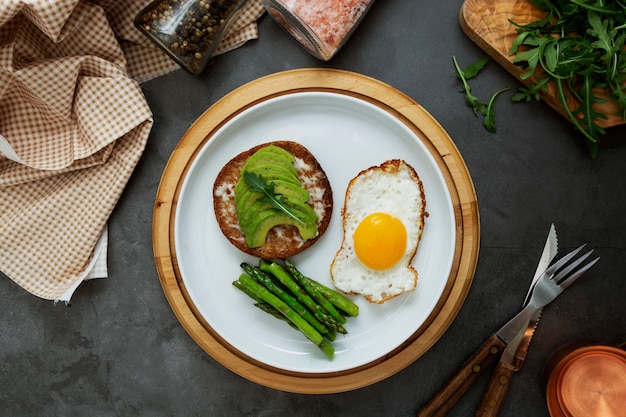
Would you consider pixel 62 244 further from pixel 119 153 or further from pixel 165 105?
pixel 165 105

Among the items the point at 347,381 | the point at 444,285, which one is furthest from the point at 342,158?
the point at 347,381

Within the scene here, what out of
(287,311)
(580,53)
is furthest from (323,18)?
(287,311)

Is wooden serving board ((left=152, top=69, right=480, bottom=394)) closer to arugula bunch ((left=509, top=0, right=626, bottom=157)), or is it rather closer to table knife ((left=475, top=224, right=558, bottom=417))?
table knife ((left=475, top=224, right=558, bottom=417))

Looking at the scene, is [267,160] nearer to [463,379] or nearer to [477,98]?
[477,98]

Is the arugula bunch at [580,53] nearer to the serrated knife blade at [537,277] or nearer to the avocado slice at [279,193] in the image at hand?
the serrated knife blade at [537,277]

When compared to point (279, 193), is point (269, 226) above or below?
below

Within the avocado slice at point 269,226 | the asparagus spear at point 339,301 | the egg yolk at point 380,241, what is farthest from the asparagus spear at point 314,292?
the egg yolk at point 380,241
